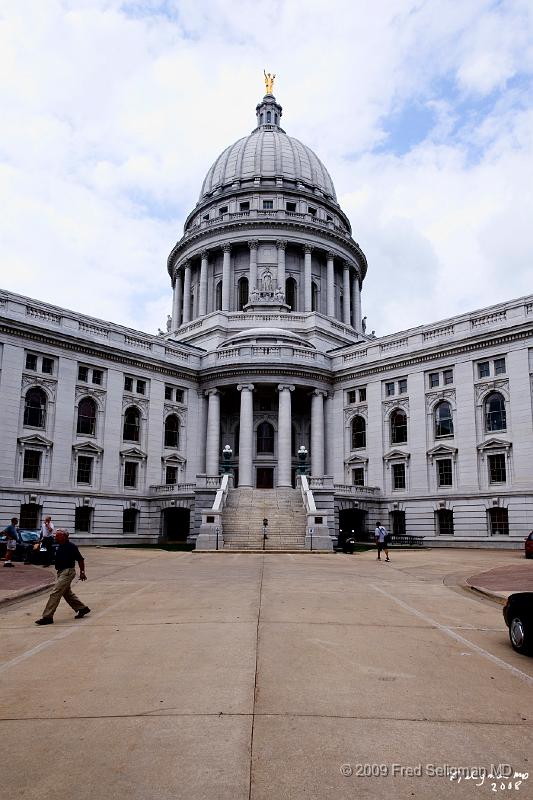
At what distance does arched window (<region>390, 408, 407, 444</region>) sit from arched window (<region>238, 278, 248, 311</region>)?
28.1 meters

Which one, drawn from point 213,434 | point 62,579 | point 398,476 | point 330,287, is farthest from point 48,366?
point 330,287

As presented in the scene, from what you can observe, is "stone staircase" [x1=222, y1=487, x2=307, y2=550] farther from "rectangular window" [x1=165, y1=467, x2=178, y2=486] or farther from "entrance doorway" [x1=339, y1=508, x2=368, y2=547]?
"rectangular window" [x1=165, y1=467, x2=178, y2=486]

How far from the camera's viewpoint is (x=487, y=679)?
27.8 feet

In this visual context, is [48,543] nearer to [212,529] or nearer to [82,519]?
[212,529]

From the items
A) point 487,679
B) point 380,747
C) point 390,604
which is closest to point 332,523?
point 390,604

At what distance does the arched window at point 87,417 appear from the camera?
47.9 metres

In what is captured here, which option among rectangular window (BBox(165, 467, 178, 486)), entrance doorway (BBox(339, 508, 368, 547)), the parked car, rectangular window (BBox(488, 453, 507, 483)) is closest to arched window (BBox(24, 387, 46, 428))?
rectangular window (BBox(165, 467, 178, 486))

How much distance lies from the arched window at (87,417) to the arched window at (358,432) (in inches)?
869

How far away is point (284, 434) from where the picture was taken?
5347 centimetres

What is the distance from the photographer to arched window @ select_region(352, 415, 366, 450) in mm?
54950

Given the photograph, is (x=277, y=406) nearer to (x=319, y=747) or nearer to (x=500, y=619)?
(x=500, y=619)

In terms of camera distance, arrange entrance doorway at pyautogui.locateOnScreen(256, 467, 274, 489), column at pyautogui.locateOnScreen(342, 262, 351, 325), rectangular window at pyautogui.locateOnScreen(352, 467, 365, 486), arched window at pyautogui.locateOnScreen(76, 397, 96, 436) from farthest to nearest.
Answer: column at pyautogui.locateOnScreen(342, 262, 351, 325) → entrance doorway at pyautogui.locateOnScreen(256, 467, 274, 489) → rectangular window at pyautogui.locateOnScreen(352, 467, 365, 486) → arched window at pyautogui.locateOnScreen(76, 397, 96, 436)

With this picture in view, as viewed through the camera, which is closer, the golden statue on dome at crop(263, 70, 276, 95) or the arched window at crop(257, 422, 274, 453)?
the arched window at crop(257, 422, 274, 453)

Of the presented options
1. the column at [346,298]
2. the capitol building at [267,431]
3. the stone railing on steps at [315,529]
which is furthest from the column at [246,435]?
the column at [346,298]
